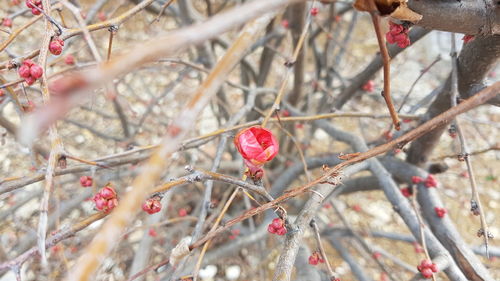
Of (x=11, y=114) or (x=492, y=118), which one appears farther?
(x=492, y=118)

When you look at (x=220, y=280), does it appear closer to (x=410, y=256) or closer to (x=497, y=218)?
(x=410, y=256)

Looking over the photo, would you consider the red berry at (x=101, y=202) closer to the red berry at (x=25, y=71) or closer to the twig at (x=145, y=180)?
the red berry at (x=25, y=71)

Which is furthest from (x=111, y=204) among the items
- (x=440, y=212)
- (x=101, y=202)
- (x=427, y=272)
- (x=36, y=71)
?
(x=440, y=212)

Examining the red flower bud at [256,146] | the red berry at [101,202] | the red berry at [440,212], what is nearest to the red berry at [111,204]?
the red berry at [101,202]

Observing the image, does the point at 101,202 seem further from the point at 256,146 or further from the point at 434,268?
the point at 434,268

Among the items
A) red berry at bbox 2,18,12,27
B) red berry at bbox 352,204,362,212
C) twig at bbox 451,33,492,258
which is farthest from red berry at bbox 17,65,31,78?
red berry at bbox 352,204,362,212

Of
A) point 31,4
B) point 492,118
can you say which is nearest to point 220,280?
point 31,4

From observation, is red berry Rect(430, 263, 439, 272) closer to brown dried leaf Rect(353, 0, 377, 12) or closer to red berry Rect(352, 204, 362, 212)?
brown dried leaf Rect(353, 0, 377, 12)

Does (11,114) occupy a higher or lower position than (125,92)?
lower
